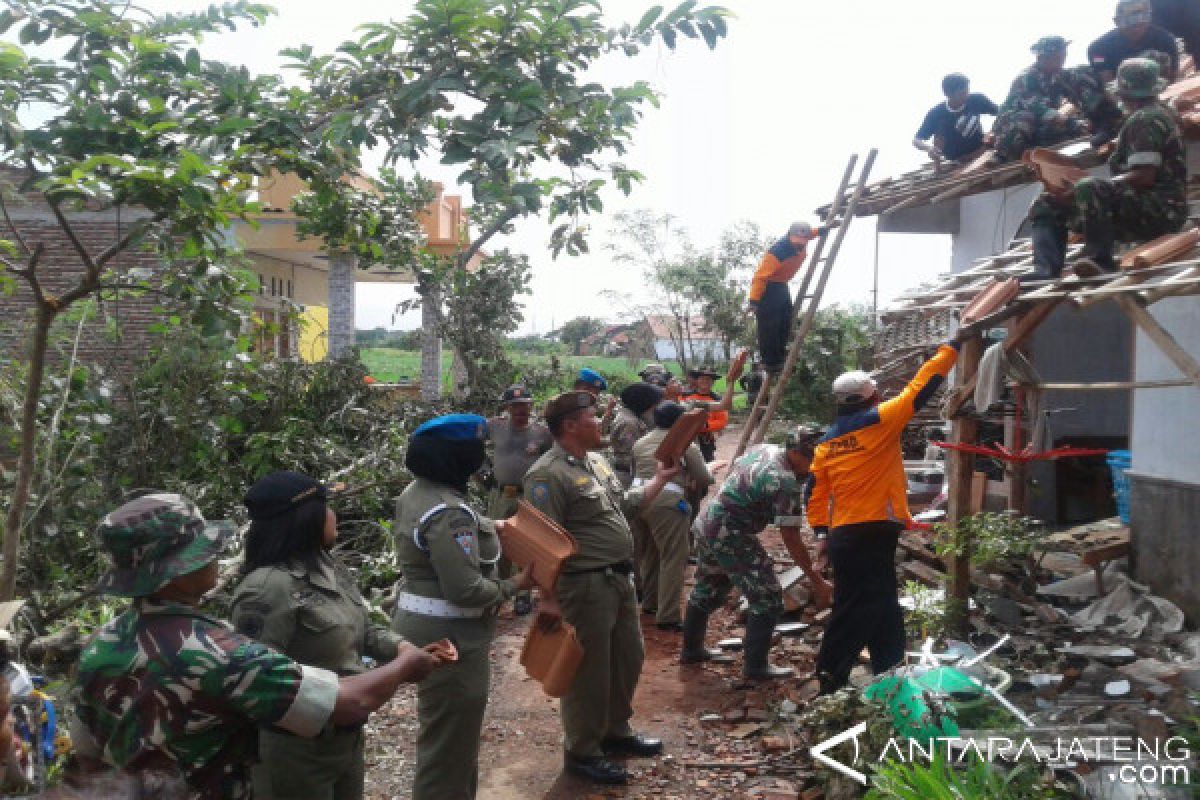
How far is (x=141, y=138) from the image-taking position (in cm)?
381

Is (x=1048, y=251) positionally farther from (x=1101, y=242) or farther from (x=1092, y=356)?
(x=1092, y=356)

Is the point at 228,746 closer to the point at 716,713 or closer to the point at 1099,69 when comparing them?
the point at 716,713

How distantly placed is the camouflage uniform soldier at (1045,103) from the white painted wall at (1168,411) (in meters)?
1.65

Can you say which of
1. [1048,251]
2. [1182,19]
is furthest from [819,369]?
[1048,251]

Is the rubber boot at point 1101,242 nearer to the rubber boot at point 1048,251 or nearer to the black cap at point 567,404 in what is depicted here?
the rubber boot at point 1048,251

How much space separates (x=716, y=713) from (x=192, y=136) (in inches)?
168

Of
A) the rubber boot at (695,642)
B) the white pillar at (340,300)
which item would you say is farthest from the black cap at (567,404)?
the white pillar at (340,300)

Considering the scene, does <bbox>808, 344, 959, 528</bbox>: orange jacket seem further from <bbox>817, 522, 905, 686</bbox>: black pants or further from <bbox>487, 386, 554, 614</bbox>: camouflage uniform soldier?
<bbox>487, 386, 554, 614</bbox>: camouflage uniform soldier

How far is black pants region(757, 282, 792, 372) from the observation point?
27.8 ft

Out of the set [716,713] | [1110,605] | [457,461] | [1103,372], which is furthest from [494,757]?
[1103,372]

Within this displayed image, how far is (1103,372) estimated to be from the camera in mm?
9266

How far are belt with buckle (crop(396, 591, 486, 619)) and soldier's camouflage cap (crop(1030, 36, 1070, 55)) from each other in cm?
626

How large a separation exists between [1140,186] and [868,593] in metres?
2.63

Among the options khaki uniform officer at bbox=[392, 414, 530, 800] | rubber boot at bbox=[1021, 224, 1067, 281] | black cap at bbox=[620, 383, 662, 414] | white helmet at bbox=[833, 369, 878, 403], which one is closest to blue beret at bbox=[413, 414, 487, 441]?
khaki uniform officer at bbox=[392, 414, 530, 800]
